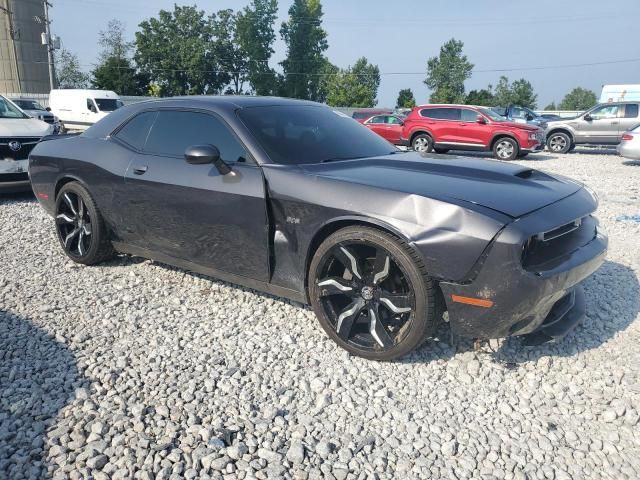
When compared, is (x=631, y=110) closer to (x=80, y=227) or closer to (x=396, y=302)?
(x=396, y=302)

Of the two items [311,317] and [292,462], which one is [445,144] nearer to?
[311,317]

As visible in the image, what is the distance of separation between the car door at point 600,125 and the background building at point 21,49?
5614 centimetres

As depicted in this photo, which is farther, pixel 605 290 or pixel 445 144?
pixel 445 144

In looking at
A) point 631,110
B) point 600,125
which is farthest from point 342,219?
point 631,110

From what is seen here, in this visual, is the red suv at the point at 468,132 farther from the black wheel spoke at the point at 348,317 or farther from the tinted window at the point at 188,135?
the black wheel spoke at the point at 348,317

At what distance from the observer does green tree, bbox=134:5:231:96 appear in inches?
2263

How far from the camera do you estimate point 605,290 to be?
4055 mm

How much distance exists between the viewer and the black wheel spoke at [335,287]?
302cm

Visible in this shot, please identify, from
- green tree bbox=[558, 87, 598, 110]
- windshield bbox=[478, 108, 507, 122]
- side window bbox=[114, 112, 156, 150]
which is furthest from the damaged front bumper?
green tree bbox=[558, 87, 598, 110]

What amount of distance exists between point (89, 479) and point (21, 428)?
561 mm

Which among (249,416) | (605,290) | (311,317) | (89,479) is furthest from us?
(605,290)

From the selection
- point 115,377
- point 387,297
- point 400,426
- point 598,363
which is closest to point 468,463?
point 400,426

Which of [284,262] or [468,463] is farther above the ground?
[284,262]

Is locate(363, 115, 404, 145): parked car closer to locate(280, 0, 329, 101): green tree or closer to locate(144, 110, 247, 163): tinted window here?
locate(144, 110, 247, 163): tinted window
